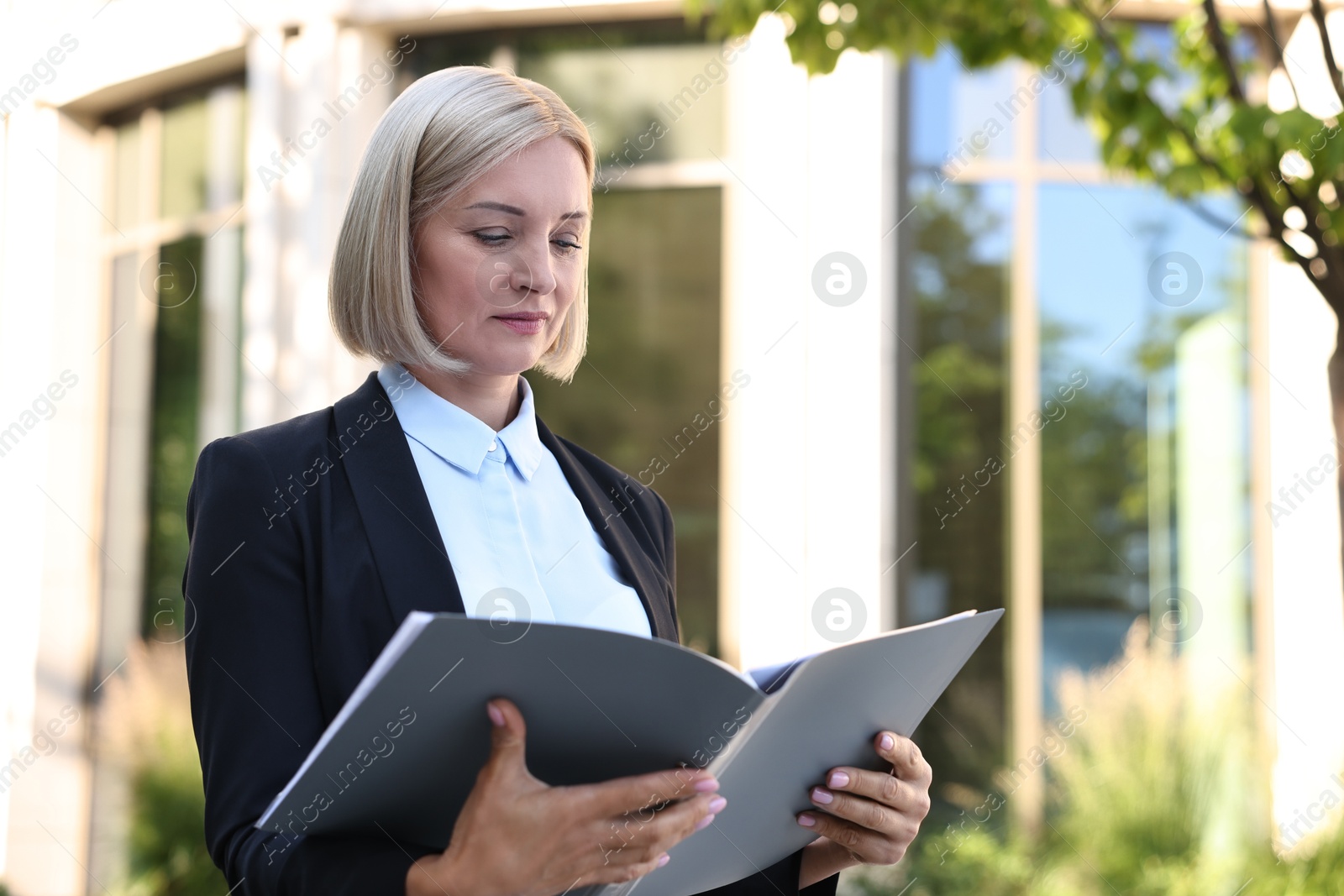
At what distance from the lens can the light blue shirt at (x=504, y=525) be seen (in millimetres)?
1505

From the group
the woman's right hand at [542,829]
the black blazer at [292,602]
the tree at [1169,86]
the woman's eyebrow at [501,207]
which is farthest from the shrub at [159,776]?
the woman's right hand at [542,829]

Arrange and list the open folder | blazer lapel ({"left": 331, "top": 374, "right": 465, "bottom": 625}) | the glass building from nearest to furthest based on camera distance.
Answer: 1. the open folder
2. blazer lapel ({"left": 331, "top": 374, "right": 465, "bottom": 625})
3. the glass building

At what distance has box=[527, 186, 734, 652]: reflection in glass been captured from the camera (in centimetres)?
640

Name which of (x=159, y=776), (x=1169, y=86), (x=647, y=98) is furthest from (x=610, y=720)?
(x=159, y=776)

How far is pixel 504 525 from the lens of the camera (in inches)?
62.1

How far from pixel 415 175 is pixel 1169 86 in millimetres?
2822

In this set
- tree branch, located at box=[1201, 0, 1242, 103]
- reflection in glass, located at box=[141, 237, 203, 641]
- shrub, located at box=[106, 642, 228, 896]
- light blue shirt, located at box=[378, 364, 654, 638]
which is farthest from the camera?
reflection in glass, located at box=[141, 237, 203, 641]

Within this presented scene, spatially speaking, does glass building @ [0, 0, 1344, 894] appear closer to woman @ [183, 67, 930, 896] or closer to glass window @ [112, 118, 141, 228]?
glass window @ [112, 118, 141, 228]

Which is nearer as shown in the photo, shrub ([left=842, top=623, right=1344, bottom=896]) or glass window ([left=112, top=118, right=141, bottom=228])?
shrub ([left=842, top=623, right=1344, bottom=896])

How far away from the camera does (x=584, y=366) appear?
6570 millimetres

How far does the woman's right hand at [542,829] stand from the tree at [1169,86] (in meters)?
2.63

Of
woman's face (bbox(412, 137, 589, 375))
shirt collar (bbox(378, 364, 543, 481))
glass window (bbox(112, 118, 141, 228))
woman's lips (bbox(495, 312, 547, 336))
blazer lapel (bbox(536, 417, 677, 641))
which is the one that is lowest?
blazer lapel (bbox(536, 417, 677, 641))

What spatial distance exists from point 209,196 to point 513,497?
6683mm

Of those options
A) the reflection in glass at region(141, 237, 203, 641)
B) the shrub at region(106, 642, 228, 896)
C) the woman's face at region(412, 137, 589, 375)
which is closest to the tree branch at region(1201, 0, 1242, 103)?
the woman's face at region(412, 137, 589, 375)
